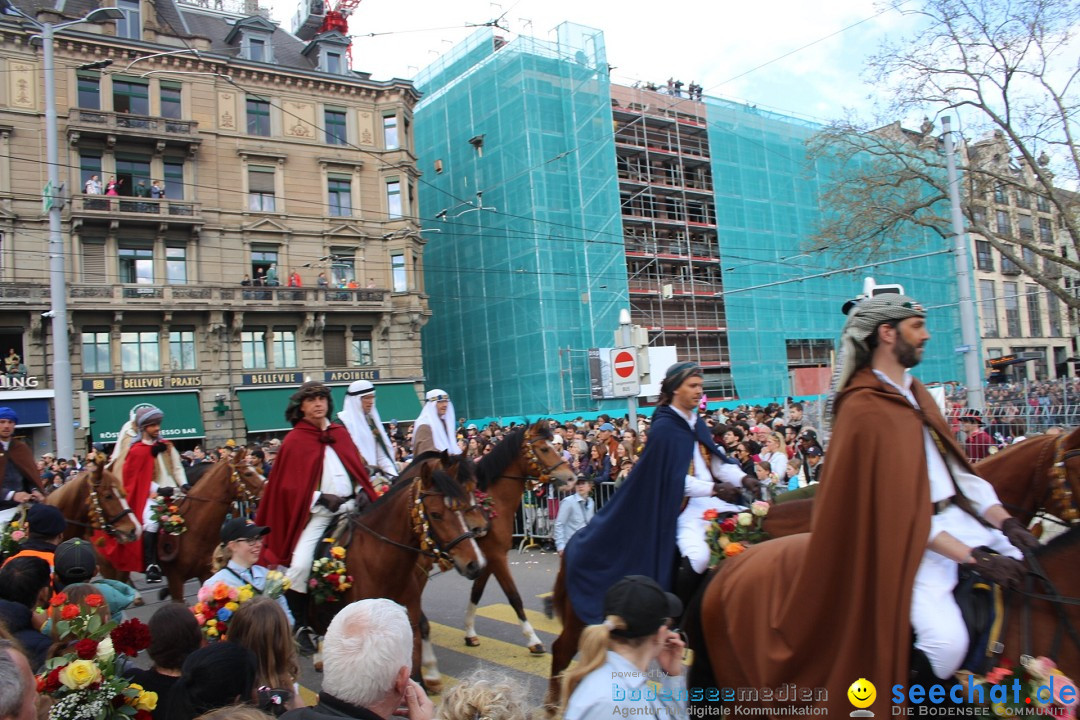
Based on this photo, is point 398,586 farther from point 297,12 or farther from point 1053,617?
point 297,12

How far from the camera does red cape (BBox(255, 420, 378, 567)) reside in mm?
6566

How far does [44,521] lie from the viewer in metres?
6.11

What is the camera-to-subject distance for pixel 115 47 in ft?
103

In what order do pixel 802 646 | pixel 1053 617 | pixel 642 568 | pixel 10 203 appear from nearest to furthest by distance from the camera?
1. pixel 1053 617
2. pixel 802 646
3. pixel 642 568
4. pixel 10 203

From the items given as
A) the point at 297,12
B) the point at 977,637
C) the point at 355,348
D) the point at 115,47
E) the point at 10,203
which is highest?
the point at 297,12

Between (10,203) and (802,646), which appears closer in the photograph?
(802,646)

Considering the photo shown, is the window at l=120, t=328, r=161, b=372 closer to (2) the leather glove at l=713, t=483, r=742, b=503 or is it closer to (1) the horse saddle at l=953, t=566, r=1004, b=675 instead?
(2) the leather glove at l=713, t=483, r=742, b=503

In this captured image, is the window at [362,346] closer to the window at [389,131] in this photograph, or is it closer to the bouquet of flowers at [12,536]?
the window at [389,131]

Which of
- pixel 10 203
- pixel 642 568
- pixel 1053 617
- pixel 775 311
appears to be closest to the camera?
pixel 1053 617

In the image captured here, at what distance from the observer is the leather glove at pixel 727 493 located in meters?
5.00

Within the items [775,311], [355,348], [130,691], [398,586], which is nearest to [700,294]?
[775,311]

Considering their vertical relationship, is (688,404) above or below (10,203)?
below

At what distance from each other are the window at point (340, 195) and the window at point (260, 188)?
2717 millimetres

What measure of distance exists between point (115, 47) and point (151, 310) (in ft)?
36.6
